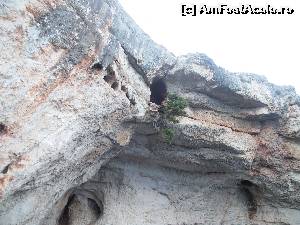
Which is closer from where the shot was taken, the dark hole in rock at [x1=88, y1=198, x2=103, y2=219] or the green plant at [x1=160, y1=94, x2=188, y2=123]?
the green plant at [x1=160, y1=94, x2=188, y2=123]

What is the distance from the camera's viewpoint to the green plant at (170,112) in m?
9.26

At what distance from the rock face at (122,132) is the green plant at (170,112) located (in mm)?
165

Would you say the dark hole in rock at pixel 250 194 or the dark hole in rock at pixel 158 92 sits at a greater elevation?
the dark hole in rock at pixel 158 92

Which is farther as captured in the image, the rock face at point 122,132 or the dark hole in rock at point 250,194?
the dark hole in rock at point 250,194

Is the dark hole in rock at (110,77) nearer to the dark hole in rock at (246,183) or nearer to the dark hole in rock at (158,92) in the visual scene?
the dark hole in rock at (158,92)

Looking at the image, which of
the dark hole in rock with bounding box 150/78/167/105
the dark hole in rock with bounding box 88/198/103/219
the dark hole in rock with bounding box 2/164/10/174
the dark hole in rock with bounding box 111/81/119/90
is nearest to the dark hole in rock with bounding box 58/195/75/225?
the dark hole in rock with bounding box 88/198/103/219

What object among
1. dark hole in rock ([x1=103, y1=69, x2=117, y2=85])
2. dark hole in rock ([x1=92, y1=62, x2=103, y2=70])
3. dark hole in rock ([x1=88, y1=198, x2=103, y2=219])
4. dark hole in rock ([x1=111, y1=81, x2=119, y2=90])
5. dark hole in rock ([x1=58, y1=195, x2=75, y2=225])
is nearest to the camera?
dark hole in rock ([x1=92, y1=62, x2=103, y2=70])

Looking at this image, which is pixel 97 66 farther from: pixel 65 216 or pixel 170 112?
pixel 65 216

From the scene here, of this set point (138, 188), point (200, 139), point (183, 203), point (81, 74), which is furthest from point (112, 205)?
point (81, 74)

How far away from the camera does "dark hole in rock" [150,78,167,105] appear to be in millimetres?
9684

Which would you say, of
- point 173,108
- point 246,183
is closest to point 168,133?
point 173,108

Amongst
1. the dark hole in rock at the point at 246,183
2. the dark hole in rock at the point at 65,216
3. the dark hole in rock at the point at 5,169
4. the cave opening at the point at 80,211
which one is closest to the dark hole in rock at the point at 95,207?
the cave opening at the point at 80,211

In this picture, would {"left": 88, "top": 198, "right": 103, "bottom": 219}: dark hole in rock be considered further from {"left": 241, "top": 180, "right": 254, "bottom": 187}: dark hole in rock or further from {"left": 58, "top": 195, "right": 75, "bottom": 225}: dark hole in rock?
{"left": 241, "top": 180, "right": 254, "bottom": 187}: dark hole in rock

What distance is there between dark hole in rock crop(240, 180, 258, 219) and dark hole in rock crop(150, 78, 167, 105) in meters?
3.45
